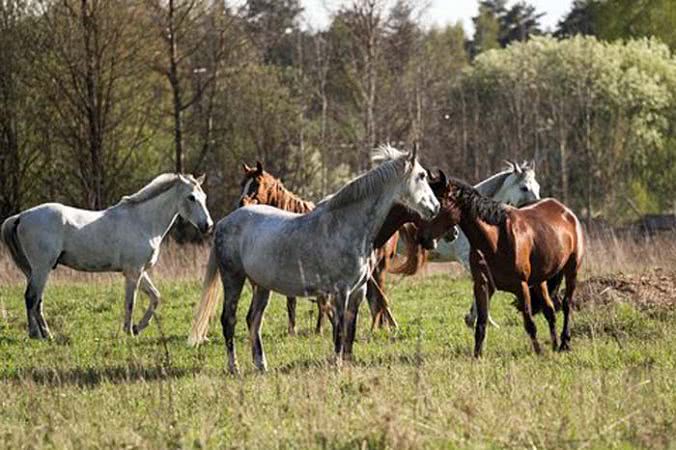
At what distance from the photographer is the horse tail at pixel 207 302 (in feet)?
35.9

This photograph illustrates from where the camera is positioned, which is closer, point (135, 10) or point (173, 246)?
point (173, 246)

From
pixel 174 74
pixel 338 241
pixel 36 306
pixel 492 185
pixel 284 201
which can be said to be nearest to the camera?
pixel 338 241

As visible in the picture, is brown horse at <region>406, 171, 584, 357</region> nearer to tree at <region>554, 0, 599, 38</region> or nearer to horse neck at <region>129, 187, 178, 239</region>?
horse neck at <region>129, 187, 178, 239</region>

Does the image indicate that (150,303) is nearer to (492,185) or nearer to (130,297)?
(130,297)

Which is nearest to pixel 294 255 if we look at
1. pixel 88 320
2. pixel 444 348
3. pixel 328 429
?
pixel 444 348

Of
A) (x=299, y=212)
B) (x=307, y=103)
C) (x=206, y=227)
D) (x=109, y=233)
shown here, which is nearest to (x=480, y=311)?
(x=299, y=212)

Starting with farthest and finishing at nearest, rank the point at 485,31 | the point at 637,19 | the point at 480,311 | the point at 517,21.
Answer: the point at 517,21, the point at 485,31, the point at 637,19, the point at 480,311

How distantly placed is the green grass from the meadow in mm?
17

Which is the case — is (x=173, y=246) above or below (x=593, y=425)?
above

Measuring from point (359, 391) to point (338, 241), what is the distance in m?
1.89

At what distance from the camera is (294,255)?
10.0 metres

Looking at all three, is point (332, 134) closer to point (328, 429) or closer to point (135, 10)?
point (135, 10)

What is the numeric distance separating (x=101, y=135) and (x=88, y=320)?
1315 cm

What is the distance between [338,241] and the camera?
990cm
